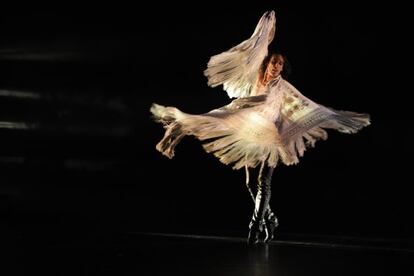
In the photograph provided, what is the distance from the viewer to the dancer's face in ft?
12.8

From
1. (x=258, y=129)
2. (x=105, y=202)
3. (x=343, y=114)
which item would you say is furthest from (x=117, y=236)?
(x=105, y=202)

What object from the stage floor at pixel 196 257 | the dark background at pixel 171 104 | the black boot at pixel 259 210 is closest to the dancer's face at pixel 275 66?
the black boot at pixel 259 210

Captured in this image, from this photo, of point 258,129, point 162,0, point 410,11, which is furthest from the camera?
point 162,0

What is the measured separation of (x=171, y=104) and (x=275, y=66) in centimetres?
211

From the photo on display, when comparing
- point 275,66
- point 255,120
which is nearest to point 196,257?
point 255,120

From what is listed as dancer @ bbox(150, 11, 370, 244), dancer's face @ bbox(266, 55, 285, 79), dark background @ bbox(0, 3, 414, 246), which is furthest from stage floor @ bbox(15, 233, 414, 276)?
dark background @ bbox(0, 3, 414, 246)

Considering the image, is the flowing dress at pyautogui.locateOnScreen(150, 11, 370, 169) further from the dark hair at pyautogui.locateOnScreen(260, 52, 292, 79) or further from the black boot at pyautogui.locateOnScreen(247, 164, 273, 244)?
the black boot at pyautogui.locateOnScreen(247, 164, 273, 244)

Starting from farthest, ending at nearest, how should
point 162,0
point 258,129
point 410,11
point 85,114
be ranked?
point 85,114, point 162,0, point 410,11, point 258,129

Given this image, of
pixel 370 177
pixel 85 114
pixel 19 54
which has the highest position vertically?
pixel 19 54

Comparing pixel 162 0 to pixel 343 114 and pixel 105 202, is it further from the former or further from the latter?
pixel 343 114

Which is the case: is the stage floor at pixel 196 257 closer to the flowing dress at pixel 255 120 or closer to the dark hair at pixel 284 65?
the flowing dress at pixel 255 120

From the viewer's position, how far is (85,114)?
244 inches

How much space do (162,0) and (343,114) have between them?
2334mm

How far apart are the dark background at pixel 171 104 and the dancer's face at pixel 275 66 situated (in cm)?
120
